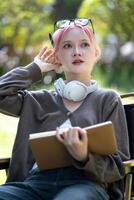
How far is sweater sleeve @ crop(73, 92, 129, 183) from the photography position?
9.11 feet

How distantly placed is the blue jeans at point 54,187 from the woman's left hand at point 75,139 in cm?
15

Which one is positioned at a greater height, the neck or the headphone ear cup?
the neck

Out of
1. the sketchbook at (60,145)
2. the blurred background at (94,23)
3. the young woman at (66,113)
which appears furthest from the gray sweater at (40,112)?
the blurred background at (94,23)

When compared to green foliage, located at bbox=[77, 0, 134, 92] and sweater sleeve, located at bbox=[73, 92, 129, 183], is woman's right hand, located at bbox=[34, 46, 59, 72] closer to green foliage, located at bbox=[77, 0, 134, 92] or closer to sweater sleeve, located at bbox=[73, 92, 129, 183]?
sweater sleeve, located at bbox=[73, 92, 129, 183]

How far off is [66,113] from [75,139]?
34cm

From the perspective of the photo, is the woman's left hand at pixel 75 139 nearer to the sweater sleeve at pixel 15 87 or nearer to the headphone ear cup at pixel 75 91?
Answer: the headphone ear cup at pixel 75 91

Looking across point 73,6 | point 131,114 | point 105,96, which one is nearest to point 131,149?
point 131,114

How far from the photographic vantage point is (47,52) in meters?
3.20

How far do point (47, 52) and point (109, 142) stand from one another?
69 centimetres

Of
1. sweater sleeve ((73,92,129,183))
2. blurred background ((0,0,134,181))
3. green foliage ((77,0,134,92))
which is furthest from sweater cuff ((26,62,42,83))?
blurred background ((0,0,134,181))

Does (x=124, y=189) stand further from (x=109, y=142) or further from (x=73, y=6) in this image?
(x=73, y=6)

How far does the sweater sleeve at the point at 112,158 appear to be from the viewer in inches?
109

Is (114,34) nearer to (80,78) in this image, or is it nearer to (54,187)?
(80,78)

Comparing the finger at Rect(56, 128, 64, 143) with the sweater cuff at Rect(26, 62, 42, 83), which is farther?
the sweater cuff at Rect(26, 62, 42, 83)
